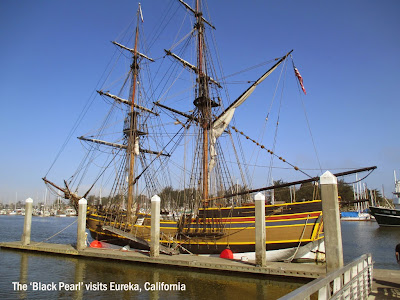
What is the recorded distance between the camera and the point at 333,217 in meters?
10.6

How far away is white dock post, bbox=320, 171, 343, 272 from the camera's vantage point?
10469 millimetres

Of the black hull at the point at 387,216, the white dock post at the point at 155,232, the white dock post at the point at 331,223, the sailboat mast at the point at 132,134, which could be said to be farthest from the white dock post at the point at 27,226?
the black hull at the point at 387,216

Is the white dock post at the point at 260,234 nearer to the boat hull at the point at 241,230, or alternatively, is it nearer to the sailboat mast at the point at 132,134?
the boat hull at the point at 241,230

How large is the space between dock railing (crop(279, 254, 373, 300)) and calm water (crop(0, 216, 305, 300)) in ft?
14.5

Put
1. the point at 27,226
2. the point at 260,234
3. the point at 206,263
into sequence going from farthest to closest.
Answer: the point at 27,226 → the point at 206,263 → the point at 260,234

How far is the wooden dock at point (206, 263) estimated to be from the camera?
42.2 feet

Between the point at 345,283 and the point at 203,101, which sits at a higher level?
the point at 203,101

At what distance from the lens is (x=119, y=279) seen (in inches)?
559

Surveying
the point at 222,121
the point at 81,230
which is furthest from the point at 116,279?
the point at 222,121

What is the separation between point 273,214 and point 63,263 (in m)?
12.5

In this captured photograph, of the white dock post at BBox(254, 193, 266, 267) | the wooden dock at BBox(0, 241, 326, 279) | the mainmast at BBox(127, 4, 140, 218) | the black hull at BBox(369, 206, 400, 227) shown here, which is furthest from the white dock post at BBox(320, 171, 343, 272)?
the black hull at BBox(369, 206, 400, 227)

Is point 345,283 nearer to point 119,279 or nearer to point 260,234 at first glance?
point 260,234

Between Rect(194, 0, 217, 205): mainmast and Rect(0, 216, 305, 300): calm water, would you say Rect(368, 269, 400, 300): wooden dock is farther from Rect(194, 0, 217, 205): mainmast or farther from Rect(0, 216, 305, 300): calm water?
Rect(194, 0, 217, 205): mainmast

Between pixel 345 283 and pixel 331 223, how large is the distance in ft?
14.2
